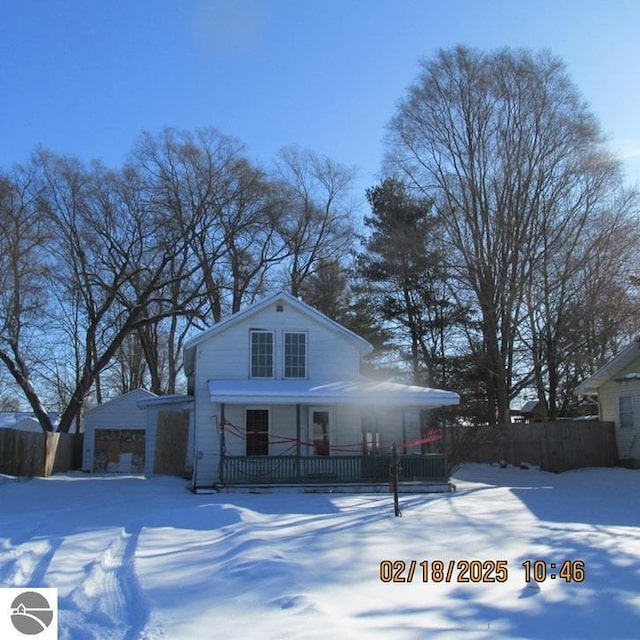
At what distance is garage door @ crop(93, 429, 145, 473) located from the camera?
32.7m

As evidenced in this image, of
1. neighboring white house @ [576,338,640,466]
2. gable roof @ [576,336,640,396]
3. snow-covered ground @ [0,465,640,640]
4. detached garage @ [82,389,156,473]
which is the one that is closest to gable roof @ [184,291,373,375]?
snow-covered ground @ [0,465,640,640]

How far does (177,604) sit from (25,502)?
11.4 metres

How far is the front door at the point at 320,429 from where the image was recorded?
21.4 m

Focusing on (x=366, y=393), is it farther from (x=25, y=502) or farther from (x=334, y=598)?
(x=334, y=598)

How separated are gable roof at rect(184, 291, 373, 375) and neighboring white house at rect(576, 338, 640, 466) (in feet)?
31.6

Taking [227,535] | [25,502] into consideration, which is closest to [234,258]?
[25,502]

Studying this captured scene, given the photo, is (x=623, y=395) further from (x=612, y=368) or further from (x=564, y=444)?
(x=564, y=444)

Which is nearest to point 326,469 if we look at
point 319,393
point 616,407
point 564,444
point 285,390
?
point 319,393

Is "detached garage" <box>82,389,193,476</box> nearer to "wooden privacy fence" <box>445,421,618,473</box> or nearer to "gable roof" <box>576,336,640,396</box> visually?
"wooden privacy fence" <box>445,421,618,473</box>

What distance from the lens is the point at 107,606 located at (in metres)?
6.59

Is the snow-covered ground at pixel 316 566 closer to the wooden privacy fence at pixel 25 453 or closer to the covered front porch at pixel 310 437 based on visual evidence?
the covered front porch at pixel 310 437

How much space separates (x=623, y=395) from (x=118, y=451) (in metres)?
22.3

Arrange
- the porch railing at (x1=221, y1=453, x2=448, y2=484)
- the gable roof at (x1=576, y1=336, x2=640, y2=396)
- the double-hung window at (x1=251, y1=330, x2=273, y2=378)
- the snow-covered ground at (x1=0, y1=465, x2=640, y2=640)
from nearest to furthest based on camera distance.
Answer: the snow-covered ground at (x1=0, y1=465, x2=640, y2=640), the porch railing at (x1=221, y1=453, x2=448, y2=484), the double-hung window at (x1=251, y1=330, x2=273, y2=378), the gable roof at (x1=576, y1=336, x2=640, y2=396)

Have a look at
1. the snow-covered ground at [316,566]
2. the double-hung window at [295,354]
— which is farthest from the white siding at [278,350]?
the snow-covered ground at [316,566]
